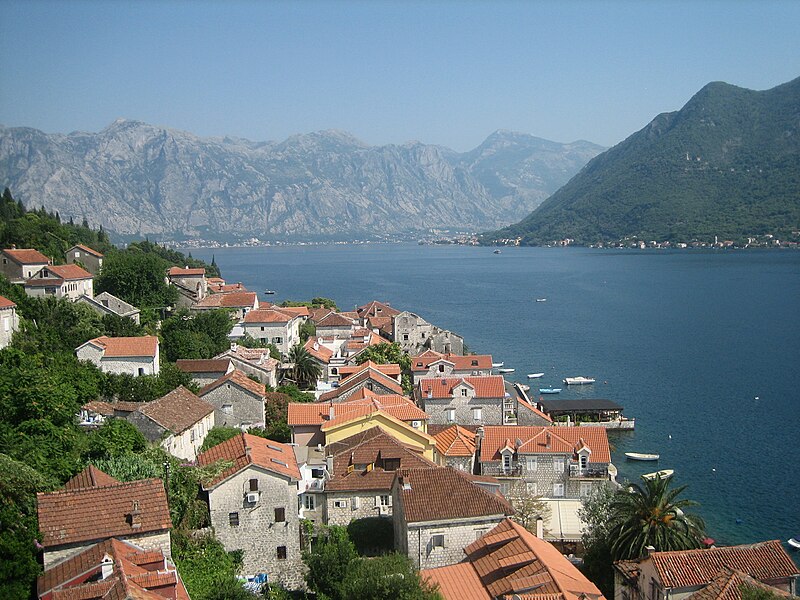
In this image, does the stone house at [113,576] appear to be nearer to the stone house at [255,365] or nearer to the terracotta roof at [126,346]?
the terracotta roof at [126,346]

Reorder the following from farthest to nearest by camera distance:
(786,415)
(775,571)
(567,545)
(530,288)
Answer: (530,288), (786,415), (567,545), (775,571)

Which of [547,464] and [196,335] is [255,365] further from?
[547,464]

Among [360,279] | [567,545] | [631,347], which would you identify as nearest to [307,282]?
[360,279]

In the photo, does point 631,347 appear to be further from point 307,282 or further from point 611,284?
point 307,282

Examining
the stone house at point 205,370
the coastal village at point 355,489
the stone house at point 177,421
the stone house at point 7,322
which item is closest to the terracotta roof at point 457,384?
the coastal village at point 355,489

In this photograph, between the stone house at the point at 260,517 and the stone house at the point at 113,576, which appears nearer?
the stone house at the point at 113,576
